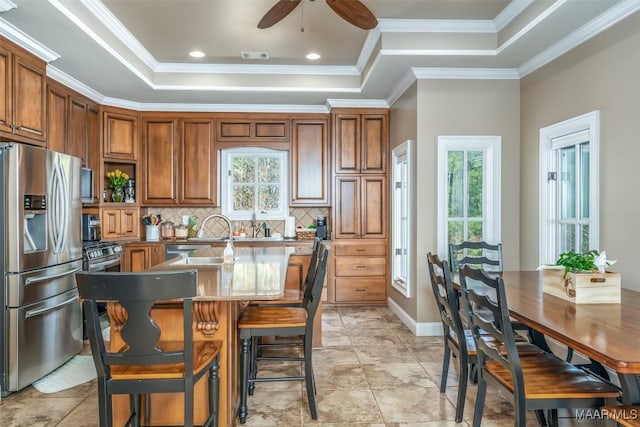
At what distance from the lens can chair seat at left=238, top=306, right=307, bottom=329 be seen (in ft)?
7.77

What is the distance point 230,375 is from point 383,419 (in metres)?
0.95

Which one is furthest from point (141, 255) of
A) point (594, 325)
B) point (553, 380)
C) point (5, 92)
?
point (594, 325)

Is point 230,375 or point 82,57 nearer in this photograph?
point 230,375

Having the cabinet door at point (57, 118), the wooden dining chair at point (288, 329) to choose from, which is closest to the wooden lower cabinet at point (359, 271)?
the wooden dining chair at point (288, 329)

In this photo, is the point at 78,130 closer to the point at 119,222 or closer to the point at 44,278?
the point at 119,222

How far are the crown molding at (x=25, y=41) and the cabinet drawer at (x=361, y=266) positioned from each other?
3681mm

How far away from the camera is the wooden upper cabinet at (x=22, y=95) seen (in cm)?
304

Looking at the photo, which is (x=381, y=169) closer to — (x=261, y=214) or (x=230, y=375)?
(x=261, y=214)

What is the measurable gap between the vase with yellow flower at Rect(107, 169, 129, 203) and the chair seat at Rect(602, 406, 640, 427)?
17.2 feet

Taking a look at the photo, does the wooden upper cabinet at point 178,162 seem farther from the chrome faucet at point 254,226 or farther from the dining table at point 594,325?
the dining table at point 594,325

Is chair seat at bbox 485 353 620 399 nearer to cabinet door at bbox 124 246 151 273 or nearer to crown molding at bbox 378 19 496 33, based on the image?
crown molding at bbox 378 19 496 33

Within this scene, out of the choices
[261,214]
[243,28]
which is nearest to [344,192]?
[261,214]

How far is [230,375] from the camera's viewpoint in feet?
7.34

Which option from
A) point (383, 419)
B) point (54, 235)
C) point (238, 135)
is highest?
point (238, 135)
